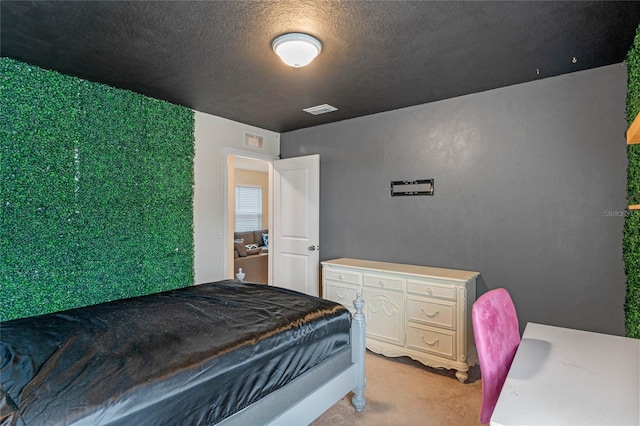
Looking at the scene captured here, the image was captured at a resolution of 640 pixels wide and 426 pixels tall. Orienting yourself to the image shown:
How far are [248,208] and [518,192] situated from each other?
21.3ft

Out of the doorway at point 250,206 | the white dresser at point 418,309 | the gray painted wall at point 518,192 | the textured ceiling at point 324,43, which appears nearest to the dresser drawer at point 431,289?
the white dresser at point 418,309

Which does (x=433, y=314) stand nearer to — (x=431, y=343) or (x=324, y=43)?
(x=431, y=343)

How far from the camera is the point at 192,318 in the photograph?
1994 mm

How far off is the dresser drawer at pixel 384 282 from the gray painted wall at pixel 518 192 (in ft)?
1.58

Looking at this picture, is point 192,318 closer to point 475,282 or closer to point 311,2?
point 311,2

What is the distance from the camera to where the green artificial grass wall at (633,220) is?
218cm

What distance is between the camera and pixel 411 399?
2512 millimetres

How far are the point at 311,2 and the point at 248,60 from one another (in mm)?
835

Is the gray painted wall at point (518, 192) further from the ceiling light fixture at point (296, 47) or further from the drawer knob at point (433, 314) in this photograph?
the ceiling light fixture at point (296, 47)

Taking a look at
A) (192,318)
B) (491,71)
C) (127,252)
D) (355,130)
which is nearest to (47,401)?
(192,318)

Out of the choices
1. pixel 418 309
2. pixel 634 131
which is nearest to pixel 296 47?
pixel 634 131

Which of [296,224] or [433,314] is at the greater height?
[296,224]

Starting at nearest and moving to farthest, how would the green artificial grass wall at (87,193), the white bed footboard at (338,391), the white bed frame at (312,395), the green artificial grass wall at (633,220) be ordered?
the white bed frame at (312,395), the white bed footboard at (338,391), the green artificial grass wall at (633,220), the green artificial grass wall at (87,193)

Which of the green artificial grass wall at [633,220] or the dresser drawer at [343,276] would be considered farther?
the dresser drawer at [343,276]
